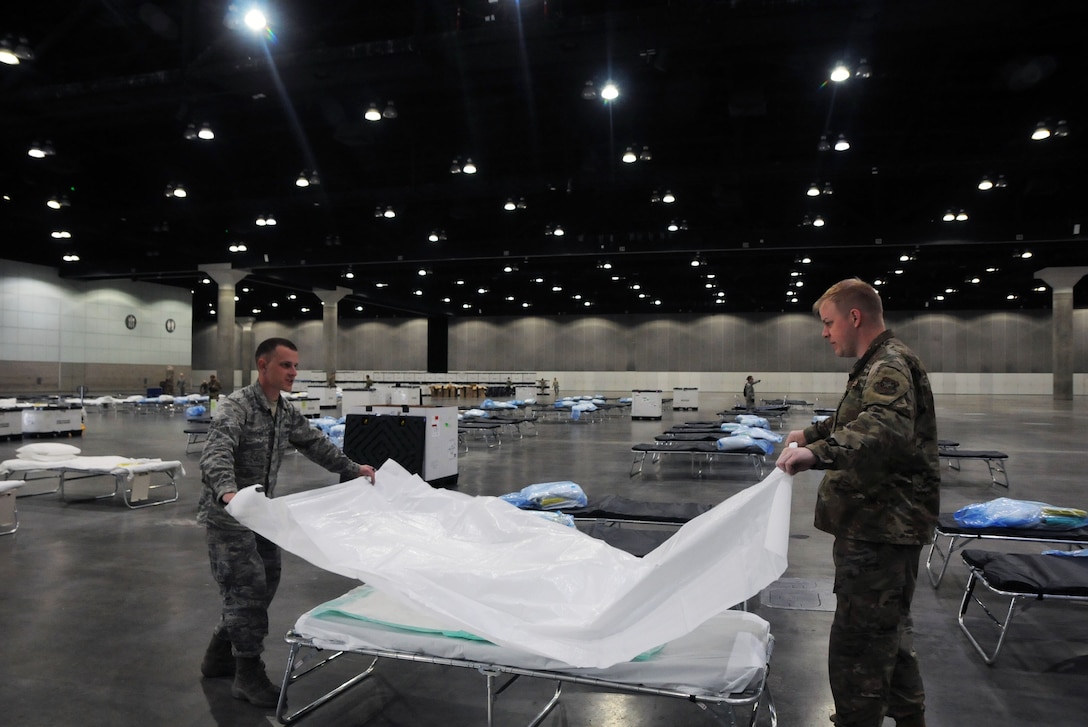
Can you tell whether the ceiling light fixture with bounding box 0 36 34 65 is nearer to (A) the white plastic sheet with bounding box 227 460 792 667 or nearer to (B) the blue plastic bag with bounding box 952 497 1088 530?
(A) the white plastic sheet with bounding box 227 460 792 667

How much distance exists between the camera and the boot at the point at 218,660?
3143 millimetres

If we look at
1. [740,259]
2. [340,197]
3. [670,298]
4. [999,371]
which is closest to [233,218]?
[340,197]

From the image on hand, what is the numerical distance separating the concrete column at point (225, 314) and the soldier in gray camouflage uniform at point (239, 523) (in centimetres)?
2436

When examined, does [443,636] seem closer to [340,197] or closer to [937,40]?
[937,40]

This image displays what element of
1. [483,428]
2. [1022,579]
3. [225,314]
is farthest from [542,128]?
[225,314]

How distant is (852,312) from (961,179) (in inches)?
639

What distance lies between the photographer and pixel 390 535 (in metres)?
3.15

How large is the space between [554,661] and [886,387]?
1.43 meters

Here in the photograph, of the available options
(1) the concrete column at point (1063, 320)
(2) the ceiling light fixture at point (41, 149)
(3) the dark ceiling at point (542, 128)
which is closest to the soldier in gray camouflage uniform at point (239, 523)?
(3) the dark ceiling at point (542, 128)

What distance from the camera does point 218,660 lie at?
124 inches

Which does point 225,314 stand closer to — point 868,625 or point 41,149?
point 41,149

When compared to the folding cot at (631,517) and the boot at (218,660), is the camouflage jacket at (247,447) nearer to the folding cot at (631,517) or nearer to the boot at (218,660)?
the boot at (218,660)

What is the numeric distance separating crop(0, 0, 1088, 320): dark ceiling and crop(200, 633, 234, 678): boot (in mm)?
8346

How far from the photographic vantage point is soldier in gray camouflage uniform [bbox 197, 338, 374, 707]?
2818mm
